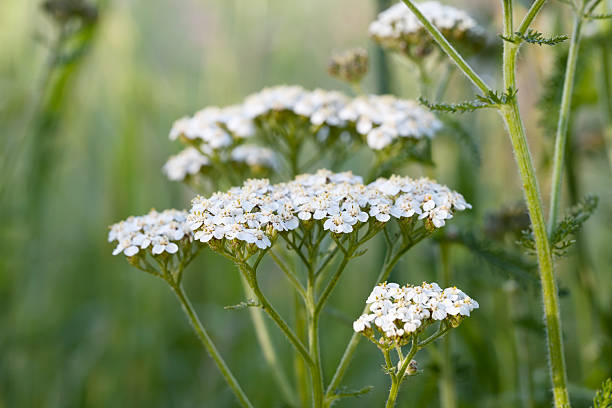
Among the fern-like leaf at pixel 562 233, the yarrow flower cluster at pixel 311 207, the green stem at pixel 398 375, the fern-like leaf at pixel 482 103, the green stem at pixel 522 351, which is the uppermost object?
the fern-like leaf at pixel 482 103

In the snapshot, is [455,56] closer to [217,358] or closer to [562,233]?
[562,233]

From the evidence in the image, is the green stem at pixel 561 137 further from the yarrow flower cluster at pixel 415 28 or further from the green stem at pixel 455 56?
the yarrow flower cluster at pixel 415 28

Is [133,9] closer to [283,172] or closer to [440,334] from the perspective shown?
[283,172]

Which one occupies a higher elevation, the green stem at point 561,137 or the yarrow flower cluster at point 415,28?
the yarrow flower cluster at point 415,28

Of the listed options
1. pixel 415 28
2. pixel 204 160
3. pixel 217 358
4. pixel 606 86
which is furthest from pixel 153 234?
pixel 606 86

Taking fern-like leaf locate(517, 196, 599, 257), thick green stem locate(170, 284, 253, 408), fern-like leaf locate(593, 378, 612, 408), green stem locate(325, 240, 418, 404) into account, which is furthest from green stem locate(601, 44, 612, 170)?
thick green stem locate(170, 284, 253, 408)

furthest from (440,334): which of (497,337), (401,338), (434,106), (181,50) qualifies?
(181,50)

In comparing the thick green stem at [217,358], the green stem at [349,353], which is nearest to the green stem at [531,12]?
the green stem at [349,353]
